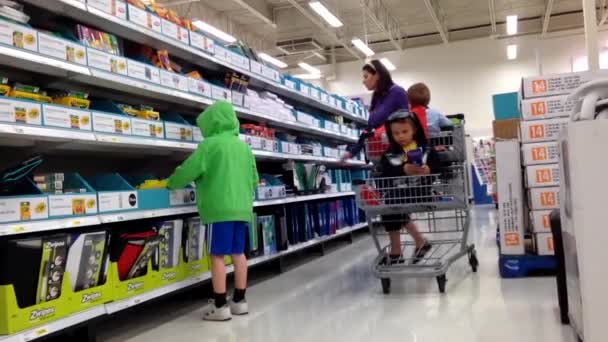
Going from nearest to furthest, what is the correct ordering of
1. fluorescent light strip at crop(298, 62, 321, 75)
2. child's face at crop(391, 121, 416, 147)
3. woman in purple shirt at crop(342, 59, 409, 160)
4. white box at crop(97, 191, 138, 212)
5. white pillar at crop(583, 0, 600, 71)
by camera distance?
white box at crop(97, 191, 138, 212) → child's face at crop(391, 121, 416, 147) → woman in purple shirt at crop(342, 59, 409, 160) → white pillar at crop(583, 0, 600, 71) → fluorescent light strip at crop(298, 62, 321, 75)

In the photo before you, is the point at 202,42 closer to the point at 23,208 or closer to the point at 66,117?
the point at 66,117

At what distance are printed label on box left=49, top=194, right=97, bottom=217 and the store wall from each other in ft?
50.1

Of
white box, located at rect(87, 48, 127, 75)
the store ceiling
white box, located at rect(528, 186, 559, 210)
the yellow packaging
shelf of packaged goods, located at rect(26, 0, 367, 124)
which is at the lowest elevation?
white box, located at rect(528, 186, 559, 210)

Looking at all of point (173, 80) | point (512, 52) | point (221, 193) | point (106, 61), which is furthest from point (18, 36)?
point (512, 52)

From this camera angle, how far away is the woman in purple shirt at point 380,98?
4.06m

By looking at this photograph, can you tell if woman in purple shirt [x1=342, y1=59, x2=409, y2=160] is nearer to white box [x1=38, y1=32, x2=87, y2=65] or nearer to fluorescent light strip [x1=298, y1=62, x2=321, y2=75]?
white box [x1=38, y1=32, x2=87, y2=65]

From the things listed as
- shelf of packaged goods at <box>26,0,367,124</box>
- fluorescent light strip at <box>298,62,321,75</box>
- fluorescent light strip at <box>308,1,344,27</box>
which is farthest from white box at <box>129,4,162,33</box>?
fluorescent light strip at <box>298,62,321,75</box>

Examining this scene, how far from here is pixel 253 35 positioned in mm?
15305

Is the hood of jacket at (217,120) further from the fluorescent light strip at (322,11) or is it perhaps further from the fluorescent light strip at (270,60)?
the fluorescent light strip at (270,60)

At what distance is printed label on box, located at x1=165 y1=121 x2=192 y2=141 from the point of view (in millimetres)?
3396

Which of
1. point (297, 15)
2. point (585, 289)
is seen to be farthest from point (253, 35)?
point (585, 289)

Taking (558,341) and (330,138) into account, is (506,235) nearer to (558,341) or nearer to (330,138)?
(558,341)

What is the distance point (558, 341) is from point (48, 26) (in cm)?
304

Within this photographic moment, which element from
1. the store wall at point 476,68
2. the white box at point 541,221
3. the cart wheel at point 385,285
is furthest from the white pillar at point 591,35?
the store wall at point 476,68
